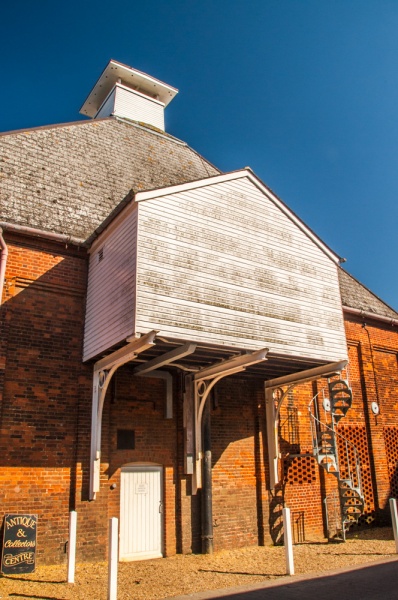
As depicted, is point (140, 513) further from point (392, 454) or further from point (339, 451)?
point (392, 454)

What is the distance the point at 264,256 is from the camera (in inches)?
468

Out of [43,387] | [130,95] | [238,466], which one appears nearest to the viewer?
[43,387]

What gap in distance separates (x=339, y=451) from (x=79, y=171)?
10.8 m

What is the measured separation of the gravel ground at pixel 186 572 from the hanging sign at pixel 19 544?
199 millimetres

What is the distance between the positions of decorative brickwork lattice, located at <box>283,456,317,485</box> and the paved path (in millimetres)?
4079

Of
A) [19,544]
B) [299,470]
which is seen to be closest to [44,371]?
[19,544]

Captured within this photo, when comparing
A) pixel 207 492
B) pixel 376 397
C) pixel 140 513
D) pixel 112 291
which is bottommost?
pixel 140 513

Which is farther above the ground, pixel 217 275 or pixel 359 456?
pixel 217 275

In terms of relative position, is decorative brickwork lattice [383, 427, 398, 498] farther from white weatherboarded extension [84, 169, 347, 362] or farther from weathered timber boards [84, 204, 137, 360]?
weathered timber boards [84, 204, 137, 360]

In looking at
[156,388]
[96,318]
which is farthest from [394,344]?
[96,318]

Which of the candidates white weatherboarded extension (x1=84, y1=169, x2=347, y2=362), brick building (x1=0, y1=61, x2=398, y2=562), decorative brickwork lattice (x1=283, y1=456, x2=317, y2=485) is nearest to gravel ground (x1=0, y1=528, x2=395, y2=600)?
brick building (x1=0, y1=61, x2=398, y2=562)

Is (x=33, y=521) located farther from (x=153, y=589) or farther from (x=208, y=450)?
(x=208, y=450)

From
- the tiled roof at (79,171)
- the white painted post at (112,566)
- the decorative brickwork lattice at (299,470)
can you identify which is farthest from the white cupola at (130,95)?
the white painted post at (112,566)

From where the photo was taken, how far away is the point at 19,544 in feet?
30.6
